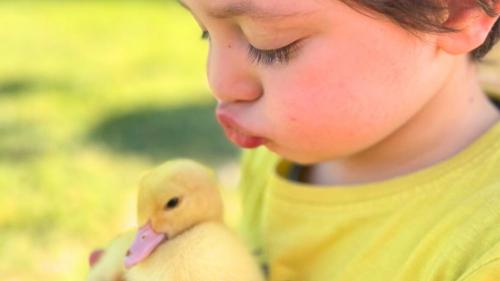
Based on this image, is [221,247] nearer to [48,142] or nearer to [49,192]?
[49,192]

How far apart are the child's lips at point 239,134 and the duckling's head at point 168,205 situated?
0.08 m

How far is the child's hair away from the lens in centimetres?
95

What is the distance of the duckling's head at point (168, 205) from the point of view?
39.8 inches

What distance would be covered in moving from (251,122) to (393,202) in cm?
21

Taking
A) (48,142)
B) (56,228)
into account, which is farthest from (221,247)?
(48,142)

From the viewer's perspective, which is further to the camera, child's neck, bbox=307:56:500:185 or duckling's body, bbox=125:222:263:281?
child's neck, bbox=307:56:500:185

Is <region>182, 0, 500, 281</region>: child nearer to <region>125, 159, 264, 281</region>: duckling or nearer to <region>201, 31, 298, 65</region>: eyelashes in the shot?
<region>201, 31, 298, 65</region>: eyelashes

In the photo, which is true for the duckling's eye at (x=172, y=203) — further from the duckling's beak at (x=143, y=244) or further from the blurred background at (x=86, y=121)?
the blurred background at (x=86, y=121)

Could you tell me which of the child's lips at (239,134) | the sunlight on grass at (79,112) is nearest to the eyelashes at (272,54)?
the child's lips at (239,134)

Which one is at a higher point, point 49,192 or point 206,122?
point 49,192

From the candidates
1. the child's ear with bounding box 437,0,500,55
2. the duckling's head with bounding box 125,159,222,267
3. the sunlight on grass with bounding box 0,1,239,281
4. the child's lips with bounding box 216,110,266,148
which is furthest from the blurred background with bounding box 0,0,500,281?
the duckling's head with bounding box 125,159,222,267

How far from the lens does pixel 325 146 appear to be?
1068 mm

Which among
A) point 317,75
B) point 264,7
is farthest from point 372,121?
point 264,7

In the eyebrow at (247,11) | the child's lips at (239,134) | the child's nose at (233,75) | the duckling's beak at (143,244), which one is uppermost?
the eyebrow at (247,11)
